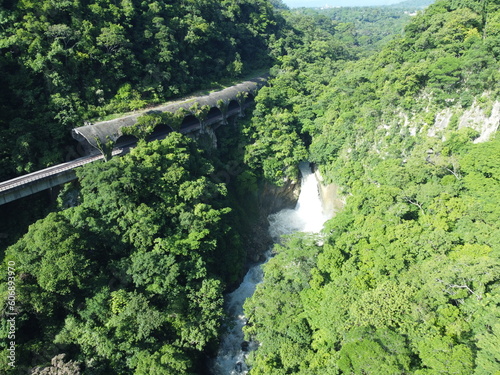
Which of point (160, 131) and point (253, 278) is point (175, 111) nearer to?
point (160, 131)

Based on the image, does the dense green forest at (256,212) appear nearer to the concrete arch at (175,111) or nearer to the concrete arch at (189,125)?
the concrete arch at (175,111)

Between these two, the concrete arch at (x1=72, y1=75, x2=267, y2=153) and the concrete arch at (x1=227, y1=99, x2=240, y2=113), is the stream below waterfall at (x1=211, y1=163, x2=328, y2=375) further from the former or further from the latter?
the concrete arch at (x1=72, y1=75, x2=267, y2=153)

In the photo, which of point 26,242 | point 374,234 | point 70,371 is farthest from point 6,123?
point 374,234

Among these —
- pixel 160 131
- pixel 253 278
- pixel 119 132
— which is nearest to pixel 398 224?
pixel 253 278

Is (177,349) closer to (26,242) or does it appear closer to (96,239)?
(96,239)

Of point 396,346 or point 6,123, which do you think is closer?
point 396,346

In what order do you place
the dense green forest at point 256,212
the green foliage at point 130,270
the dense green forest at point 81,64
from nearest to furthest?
1. the dense green forest at point 256,212
2. the green foliage at point 130,270
3. the dense green forest at point 81,64

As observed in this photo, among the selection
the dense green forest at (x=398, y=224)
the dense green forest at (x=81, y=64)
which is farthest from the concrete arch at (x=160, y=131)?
the dense green forest at (x=398, y=224)
